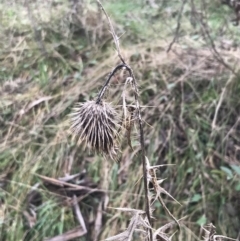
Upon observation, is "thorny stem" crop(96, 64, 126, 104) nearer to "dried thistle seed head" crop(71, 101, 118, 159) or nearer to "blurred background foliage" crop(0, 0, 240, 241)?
"dried thistle seed head" crop(71, 101, 118, 159)

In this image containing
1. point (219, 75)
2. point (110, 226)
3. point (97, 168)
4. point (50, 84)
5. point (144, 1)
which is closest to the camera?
point (110, 226)

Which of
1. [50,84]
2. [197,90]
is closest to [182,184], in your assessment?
[197,90]

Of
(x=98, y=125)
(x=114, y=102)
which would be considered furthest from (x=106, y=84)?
(x=114, y=102)

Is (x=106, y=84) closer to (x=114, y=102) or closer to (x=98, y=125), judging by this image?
(x=98, y=125)

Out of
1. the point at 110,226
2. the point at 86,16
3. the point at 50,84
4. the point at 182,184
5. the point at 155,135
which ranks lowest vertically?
the point at 110,226

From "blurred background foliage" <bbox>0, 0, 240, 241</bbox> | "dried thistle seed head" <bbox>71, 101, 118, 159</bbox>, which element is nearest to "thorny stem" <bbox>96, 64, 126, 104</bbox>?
"dried thistle seed head" <bbox>71, 101, 118, 159</bbox>

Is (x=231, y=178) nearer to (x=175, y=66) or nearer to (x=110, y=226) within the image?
(x=110, y=226)
